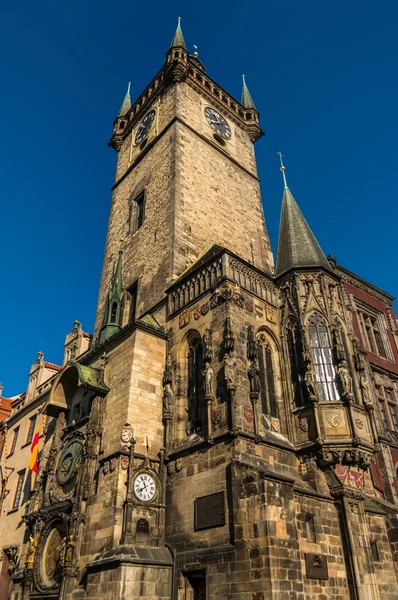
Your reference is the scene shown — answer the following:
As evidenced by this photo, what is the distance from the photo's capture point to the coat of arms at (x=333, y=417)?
1409cm

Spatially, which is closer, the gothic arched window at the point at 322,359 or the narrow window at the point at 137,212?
the gothic arched window at the point at 322,359

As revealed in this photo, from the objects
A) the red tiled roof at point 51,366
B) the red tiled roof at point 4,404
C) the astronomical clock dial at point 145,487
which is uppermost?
the red tiled roof at point 4,404

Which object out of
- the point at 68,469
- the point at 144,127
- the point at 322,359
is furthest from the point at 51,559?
the point at 144,127

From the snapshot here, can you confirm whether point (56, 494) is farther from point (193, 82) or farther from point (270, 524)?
point (193, 82)

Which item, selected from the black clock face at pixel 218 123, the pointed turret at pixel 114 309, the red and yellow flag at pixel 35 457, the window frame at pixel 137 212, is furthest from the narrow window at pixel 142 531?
the black clock face at pixel 218 123

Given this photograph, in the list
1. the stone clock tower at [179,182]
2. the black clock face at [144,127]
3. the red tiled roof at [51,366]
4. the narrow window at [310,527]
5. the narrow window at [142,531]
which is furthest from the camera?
the red tiled roof at [51,366]

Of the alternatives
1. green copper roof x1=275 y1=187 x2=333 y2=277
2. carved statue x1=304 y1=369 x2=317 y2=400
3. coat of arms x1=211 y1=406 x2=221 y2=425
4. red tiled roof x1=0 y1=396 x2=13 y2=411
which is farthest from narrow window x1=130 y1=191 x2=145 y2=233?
red tiled roof x1=0 y1=396 x2=13 y2=411

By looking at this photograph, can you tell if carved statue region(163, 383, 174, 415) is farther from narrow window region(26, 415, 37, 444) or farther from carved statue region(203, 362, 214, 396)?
narrow window region(26, 415, 37, 444)

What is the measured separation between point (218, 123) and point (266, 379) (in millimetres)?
18157

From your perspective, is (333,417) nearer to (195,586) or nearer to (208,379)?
(208,379)

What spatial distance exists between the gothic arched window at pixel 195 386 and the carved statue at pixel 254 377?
1695 millimetres

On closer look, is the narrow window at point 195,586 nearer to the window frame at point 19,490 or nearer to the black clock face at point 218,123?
the window frame at point 19,490

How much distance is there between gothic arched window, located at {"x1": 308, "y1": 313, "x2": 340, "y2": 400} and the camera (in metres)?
14.8

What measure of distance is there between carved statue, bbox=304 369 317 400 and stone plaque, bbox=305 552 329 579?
416 cm
